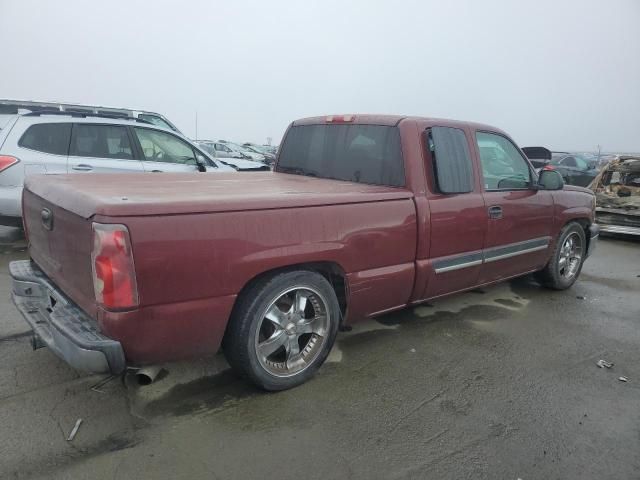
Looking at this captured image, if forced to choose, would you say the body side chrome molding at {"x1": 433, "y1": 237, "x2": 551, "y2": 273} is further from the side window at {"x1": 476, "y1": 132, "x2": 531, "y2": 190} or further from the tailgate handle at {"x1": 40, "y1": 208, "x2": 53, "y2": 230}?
the tailgate handle at {"x1": 40, "y1": 208, "x2": 53, "y2": 230}

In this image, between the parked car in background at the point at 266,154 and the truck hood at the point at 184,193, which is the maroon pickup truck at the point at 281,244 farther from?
the parked car in background at the point at 266,154

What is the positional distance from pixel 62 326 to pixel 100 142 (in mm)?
4601

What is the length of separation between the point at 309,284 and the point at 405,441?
102cm

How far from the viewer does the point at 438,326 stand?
4109 millimetres

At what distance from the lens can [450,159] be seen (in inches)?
146

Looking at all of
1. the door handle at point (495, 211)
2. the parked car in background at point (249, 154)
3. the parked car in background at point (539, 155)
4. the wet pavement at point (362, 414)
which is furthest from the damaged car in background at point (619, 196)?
the parked car in background at point (249, 154)

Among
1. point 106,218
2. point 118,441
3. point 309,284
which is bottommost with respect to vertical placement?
point 118,441

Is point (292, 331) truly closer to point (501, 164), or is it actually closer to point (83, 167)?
point (501, 164)

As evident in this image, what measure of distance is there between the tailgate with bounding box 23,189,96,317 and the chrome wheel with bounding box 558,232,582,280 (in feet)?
15.2

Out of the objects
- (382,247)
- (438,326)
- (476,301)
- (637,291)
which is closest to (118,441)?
(382,247)

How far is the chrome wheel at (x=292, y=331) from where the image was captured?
2842 millimetres

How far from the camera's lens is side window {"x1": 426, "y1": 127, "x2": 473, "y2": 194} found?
3590 millimetres

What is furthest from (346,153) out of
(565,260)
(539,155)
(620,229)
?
(539,155)

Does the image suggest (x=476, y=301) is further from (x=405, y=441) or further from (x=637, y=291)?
(x=405, y=441)
